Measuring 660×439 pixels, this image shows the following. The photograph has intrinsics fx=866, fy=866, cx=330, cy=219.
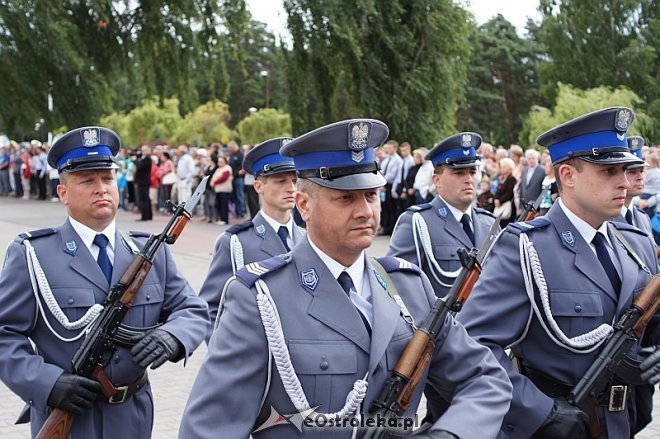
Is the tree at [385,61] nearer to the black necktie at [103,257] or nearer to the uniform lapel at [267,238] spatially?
the uniform lapel at [267,238]

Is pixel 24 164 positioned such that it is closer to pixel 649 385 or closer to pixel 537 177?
pixel 537 177

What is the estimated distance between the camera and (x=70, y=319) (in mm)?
3963

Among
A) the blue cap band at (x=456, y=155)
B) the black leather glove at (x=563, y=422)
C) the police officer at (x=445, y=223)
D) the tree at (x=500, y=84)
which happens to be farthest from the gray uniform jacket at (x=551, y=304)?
the tree at (x=500, y=84)

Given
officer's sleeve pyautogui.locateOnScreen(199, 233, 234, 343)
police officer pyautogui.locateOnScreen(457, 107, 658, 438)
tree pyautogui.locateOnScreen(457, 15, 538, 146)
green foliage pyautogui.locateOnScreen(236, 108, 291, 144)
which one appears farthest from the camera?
tree pyautogui.locateOnScreen(457, 15, 538, 146)

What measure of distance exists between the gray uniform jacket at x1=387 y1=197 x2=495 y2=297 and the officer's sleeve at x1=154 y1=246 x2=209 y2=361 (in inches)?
84.6

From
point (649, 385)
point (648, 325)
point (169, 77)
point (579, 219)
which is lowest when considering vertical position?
point (649, 385)

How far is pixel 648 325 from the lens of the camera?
3.71 metres

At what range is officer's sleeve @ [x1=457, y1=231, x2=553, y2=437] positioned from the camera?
330 centimetres

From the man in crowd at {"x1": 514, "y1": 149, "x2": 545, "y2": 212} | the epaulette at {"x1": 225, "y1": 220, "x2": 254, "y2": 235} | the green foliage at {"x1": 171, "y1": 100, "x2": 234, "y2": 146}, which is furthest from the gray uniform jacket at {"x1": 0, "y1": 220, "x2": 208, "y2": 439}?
the green foliage at {"x1": 171, "y1": 100, "x2": 234, "y2": 146}

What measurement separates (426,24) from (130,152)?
30.1 ft

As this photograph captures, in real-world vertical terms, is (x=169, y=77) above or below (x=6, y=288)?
above

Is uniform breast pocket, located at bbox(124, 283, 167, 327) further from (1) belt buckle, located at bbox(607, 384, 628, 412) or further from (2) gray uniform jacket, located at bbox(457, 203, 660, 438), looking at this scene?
(1) belt buckle, located at bbox(607, 384, 628, 412)

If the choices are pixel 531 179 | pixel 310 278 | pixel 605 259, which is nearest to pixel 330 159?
pixel 310 278

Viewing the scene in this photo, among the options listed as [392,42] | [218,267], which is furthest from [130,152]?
[218,267]
